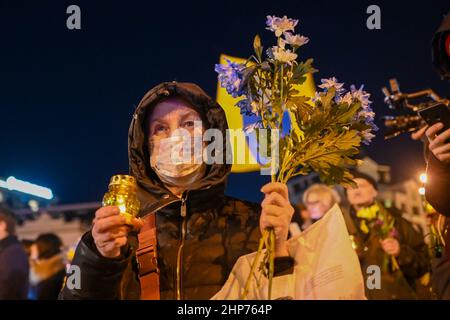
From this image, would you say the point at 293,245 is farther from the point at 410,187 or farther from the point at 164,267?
the point at 410,187

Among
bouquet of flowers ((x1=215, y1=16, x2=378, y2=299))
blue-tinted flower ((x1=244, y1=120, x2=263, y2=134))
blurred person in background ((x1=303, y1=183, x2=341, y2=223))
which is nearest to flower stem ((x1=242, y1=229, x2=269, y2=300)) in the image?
bouquet of flowers ((x1=215, y1=16, x2=378, y2=299))

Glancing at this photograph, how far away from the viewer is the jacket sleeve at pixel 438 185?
3223 mm

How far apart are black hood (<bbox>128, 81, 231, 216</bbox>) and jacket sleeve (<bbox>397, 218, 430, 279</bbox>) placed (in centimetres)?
383

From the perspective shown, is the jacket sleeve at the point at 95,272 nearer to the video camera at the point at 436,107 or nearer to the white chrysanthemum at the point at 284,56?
the white chrysanthemum at the point at 284,56

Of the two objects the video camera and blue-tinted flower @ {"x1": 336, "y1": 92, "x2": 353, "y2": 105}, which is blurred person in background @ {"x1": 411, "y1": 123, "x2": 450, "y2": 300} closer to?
the video camera

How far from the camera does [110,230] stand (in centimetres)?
252

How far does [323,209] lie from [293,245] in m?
5.23

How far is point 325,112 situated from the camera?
2.55 metres

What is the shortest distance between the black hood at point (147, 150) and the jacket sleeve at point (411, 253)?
3.83 m

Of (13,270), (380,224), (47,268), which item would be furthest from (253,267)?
(47,268)

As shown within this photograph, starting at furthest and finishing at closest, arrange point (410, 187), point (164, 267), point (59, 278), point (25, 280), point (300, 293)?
point (410, 187), point (59, 278), point (25, 280), point (164, 267), point (300, 293)

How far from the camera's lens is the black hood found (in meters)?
3.30

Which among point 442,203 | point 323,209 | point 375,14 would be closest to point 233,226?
point 442,203

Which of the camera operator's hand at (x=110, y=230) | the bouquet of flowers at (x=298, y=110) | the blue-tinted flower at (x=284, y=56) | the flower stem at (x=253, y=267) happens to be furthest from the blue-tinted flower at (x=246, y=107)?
the camera operator's hand at (x=110, y=230)
